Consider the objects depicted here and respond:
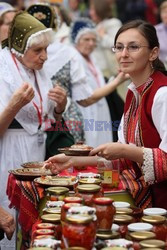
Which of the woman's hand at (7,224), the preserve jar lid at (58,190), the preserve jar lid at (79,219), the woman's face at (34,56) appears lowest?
the woman's hand at (7,224)

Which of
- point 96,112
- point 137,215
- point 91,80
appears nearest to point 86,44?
point 91,80

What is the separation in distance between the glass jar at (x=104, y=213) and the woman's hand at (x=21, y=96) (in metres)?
1.82

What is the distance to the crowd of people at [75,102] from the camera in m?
3.50

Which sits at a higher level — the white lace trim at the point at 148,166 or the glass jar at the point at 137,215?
the white lace trim at the point at 148,166

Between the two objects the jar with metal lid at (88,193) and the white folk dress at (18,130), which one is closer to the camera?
the jar with metal lid at (88,193)

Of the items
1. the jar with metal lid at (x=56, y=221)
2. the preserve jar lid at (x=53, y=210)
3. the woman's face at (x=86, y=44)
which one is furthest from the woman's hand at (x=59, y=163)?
the woman's face at (x=86, y=44)

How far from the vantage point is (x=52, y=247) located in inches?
99.4

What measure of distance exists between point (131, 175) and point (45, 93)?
1272mm

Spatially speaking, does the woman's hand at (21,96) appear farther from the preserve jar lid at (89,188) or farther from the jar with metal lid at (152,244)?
the jar with metal lid at (152,244)

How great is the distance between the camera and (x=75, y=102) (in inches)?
233

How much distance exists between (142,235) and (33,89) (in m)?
2.17

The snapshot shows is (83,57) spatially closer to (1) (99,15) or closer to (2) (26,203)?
(1) (99,15)

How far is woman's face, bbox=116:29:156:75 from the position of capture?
3627 mm

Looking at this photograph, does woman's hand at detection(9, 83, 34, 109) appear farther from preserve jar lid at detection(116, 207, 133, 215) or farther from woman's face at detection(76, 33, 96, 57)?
woman's face at detection(76, 33, 96, 57)
